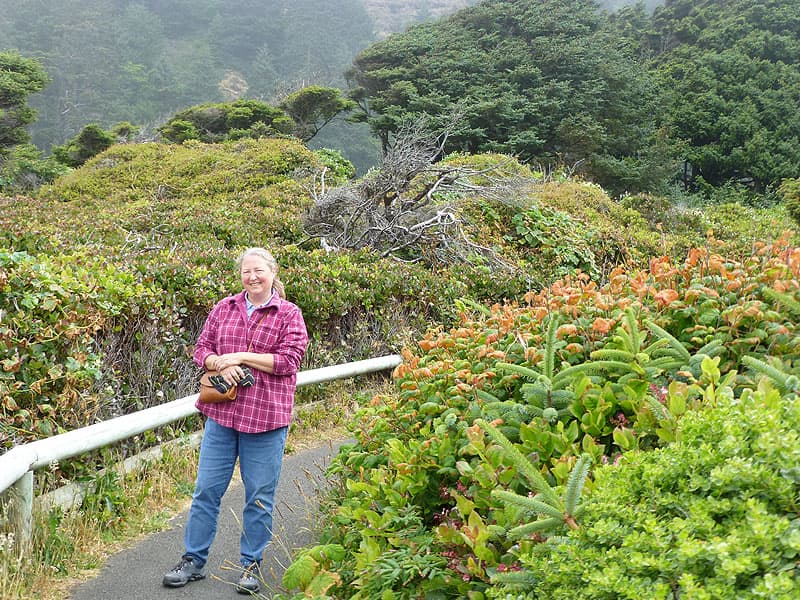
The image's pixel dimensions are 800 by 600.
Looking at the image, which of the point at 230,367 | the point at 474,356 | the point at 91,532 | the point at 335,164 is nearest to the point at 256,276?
the point at 230,367

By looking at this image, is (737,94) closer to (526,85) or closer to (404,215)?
(526,85)

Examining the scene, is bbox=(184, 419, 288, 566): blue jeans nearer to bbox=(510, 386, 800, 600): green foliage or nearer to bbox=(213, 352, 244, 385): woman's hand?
bbox=(213, 352, 244, 385): woman's hand

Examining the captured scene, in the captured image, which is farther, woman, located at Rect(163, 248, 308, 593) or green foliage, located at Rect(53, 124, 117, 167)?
green foliage, located at Rect(53, 124, 117, 167)

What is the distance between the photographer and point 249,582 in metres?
3.85

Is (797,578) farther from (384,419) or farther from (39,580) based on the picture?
(39,580)

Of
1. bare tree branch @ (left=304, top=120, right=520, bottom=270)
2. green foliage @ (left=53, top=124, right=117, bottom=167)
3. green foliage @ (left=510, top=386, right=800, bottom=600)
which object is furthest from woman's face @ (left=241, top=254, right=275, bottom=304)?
green foliage @ (left=53, top=124, right=117, bottom=167)

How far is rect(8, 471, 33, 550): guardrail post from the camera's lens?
375 centimetres

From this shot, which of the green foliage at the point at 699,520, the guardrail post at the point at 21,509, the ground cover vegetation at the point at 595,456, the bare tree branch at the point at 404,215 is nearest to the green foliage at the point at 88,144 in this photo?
the bare tree branch at the point at 404,215

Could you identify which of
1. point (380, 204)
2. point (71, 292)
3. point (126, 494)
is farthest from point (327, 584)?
point (380, 204)

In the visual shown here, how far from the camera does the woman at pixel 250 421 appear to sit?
3920mm

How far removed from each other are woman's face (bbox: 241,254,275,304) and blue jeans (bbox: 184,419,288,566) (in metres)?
0.78

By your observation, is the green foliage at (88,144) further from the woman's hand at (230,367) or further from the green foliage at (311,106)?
the woman's hand at (230,367)

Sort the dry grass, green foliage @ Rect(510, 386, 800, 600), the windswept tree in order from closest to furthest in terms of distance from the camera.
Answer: green foliage @ Rect(510, 386, 800, 600) → the dry grass → the windswept tree

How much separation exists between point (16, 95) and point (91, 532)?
29.1 m
